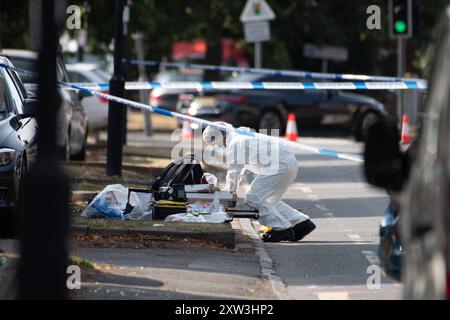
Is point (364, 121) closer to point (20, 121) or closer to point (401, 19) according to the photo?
point (401, 19)

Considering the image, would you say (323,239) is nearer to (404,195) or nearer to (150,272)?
(150,272)

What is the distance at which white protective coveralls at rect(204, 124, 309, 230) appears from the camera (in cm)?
1159

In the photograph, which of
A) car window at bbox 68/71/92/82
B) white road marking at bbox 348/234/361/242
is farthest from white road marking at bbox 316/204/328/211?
car window at bbox 68/71/92/82

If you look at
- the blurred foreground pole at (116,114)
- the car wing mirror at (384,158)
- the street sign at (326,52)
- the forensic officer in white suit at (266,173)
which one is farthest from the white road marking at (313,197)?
the street sign at (326,52)

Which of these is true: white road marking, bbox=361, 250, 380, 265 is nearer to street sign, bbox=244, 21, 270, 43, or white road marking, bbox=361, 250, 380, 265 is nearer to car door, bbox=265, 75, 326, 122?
street sign, bbox=244, 21, 270, 43

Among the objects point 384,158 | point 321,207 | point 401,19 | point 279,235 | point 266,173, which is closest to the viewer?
point 384,158

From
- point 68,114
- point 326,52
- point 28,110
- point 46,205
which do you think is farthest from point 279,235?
point 326,52

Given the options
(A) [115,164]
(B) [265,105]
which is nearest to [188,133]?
(B) [265,105]

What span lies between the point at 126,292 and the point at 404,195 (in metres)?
2.71

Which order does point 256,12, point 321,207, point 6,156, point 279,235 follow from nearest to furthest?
point 6,156 < point 279,235 < point 321,207 < point 256,12

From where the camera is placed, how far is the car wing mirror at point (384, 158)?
6.41 meters

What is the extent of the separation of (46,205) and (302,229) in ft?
19.7

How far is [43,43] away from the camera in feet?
20.2

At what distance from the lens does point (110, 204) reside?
474 inches
